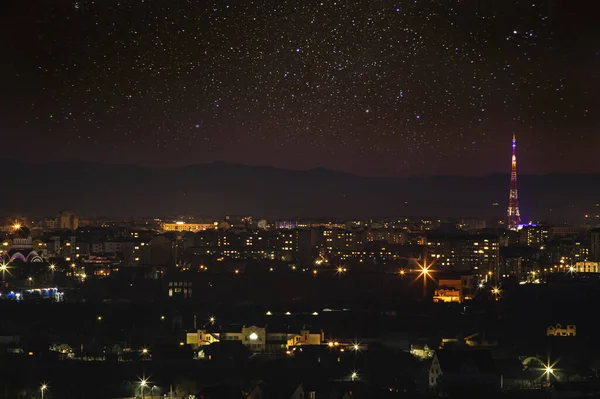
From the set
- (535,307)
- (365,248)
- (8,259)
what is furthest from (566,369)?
(365,248)

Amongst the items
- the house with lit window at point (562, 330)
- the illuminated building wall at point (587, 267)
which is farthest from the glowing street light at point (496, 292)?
the illuminated building wall at point (587, 267)

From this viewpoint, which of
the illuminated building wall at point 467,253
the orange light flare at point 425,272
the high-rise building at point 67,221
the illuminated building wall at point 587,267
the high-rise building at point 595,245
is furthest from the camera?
the high-rise building at point 67,221

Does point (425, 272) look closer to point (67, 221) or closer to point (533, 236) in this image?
point (533, 236)

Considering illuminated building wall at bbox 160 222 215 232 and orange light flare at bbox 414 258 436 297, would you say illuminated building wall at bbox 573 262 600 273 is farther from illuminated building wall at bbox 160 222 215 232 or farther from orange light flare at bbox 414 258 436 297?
illuminated building wall at bbox 160 222 215 232

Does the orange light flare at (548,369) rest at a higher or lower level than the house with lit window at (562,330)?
lower

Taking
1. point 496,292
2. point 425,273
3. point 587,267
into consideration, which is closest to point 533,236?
point 587,267

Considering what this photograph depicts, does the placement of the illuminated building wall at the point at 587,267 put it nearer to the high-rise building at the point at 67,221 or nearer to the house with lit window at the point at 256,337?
the house with lit window at the point at 256,337

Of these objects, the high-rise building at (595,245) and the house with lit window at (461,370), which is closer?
the house with lit window at (461,370)

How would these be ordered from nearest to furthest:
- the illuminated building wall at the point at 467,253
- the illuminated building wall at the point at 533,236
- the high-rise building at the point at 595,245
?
the illuminated building wall at the point at 467,253 < the high-rise building at the point at 595,245 < the illuminated building wall at the point at 533,236

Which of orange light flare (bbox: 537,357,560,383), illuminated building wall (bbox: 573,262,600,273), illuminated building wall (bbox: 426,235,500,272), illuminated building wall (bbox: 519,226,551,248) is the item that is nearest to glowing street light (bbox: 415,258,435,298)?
illuminated building wall (bbox: 426,235,500,272)

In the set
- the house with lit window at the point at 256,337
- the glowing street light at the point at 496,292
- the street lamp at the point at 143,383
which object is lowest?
the street lamp at the point at 143,383

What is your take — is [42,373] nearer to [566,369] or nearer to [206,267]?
[566,369]
